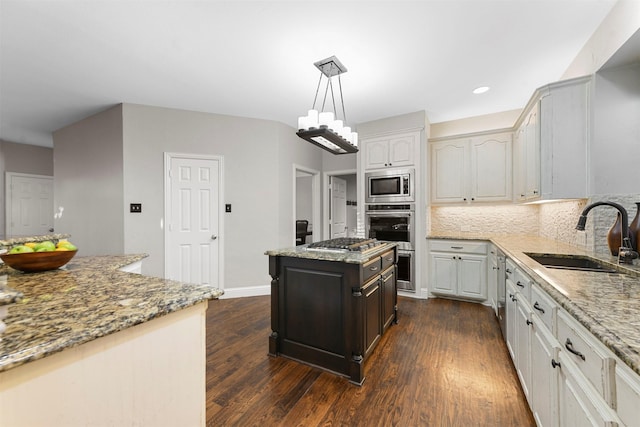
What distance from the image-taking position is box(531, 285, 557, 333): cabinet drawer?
3.96 feet

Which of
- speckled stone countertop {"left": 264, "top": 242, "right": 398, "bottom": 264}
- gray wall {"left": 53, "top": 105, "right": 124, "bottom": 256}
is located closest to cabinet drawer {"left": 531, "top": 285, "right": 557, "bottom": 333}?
speckled stone countertop {"left": 264, "top": 242, "right": 398, "bottom": 264}

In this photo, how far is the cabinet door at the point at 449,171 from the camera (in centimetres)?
374

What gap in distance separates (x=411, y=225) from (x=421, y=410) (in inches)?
96.6

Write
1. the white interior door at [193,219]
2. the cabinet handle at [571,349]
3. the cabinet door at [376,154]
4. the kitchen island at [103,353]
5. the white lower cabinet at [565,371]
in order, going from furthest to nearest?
the cabinet door at [376,154] < the white interior door at [193,219] < the cabinet handle at [571,349] < the white lower cabinet at [565,371] < the kitchen island at [103,353]

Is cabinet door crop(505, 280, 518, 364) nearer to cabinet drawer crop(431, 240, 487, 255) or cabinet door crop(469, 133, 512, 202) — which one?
cabinet drawer crop(431, 240, 487, 255)

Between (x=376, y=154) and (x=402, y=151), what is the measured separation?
1.26 ft

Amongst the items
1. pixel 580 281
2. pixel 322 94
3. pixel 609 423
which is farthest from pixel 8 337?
pixel 322 94

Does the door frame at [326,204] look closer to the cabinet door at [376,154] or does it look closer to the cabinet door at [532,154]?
the cabinet door at [376,154]

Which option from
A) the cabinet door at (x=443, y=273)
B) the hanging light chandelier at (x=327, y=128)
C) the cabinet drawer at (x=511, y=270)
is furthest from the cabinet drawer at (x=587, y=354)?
the cabinet door at (x=443, y=273)

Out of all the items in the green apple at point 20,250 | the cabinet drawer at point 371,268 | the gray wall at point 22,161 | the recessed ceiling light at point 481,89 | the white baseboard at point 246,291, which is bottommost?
the white baseboard at point 246,291

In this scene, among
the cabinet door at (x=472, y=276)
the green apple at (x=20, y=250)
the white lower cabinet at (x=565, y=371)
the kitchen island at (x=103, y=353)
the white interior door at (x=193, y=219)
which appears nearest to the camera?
the kitchen island at (x=103, y=353)

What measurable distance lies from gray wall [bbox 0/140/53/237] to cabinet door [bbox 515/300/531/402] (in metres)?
8.04

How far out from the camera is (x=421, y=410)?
166 cm

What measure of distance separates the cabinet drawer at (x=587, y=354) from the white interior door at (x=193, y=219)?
373cm
